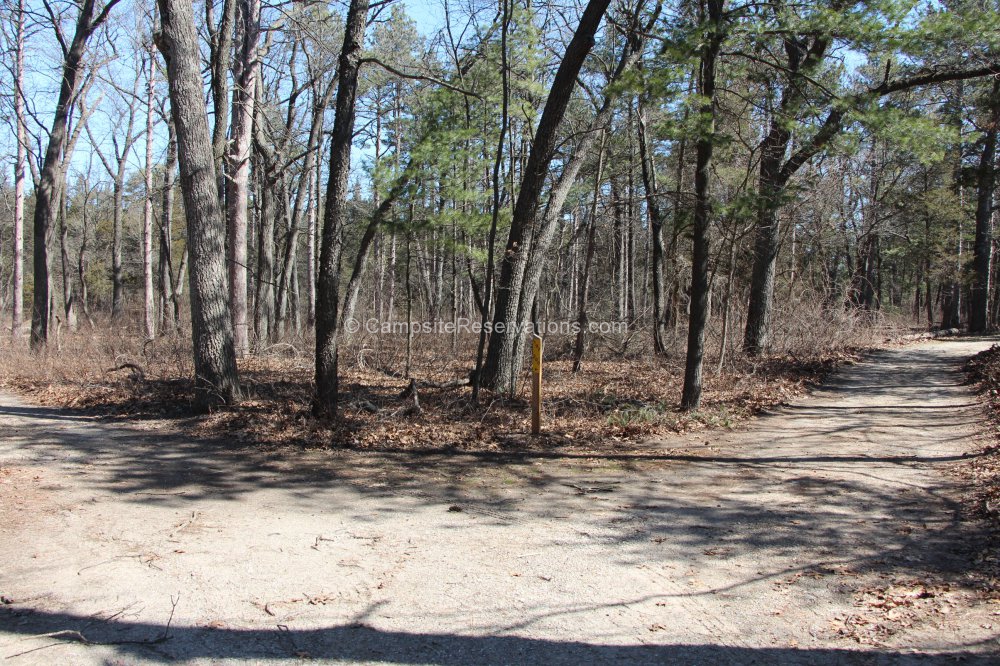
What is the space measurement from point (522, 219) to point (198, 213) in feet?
15.5

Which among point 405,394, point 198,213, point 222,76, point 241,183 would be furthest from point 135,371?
point 241,183

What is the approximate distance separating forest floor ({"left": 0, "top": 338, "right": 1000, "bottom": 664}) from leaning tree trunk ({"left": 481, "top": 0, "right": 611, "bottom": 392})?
2.77 meters

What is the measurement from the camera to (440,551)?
15.2 ft

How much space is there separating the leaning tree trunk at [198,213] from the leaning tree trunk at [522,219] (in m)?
3.89

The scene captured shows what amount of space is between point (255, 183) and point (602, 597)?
29329mm

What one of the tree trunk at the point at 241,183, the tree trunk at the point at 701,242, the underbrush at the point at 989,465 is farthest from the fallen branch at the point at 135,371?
the underbrush at the point at 989,465

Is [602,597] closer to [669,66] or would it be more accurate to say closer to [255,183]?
[669,66]

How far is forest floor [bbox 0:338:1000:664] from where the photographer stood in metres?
3.38

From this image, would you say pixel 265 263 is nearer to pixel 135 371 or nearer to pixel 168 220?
pixel 168 220

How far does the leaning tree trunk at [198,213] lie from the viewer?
917 centimetres

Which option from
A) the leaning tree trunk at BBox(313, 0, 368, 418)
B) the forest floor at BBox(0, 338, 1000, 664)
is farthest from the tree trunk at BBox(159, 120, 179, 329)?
the forest floor at BBox(0, 338, 1000, 664)

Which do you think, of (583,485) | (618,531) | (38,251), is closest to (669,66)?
(583,485)

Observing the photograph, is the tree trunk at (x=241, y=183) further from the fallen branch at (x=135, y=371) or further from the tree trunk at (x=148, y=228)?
the tree trunk at (x=148, y=228)

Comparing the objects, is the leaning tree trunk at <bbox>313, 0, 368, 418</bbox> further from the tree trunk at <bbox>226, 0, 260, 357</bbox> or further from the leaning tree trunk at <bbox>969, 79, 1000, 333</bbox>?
the leaning tree trunk at <bbox>969, 79, 1000, 333</bbox>
